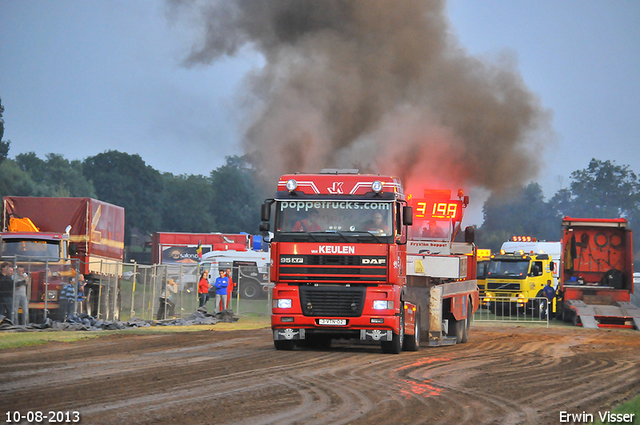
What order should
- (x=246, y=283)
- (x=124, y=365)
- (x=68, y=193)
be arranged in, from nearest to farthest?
(x=124, y=365) → (x=246, y=283) → (x=68, y=193)

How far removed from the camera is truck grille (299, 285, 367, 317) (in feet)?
50.3

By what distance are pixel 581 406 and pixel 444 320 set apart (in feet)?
30.6

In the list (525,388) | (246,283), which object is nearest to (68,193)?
(246,283)

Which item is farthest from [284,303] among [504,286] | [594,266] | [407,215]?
[504,286]

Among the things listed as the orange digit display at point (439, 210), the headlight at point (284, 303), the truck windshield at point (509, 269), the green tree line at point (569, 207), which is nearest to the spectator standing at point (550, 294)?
the truck windshield at point (509, 269)

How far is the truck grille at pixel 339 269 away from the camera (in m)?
15.3

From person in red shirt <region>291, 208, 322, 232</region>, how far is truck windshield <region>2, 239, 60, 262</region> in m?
11.3

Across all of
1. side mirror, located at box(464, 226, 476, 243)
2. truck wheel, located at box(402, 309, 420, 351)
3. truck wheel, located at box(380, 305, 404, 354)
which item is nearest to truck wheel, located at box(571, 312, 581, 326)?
side mirror, located at box(464, 226, 476, 243)

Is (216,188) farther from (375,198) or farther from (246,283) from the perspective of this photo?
(375,198)

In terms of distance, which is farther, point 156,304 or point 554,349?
point 156,304

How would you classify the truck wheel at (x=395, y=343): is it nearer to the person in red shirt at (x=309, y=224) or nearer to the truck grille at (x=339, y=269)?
the truck grille at (x=339, y=269)

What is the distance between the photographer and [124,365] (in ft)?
43.0

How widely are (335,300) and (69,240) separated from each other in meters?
14.6

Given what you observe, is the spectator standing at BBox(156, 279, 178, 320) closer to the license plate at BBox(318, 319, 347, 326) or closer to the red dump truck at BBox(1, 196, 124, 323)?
the red dump truck at BBox(1, 196, 124, 323)
